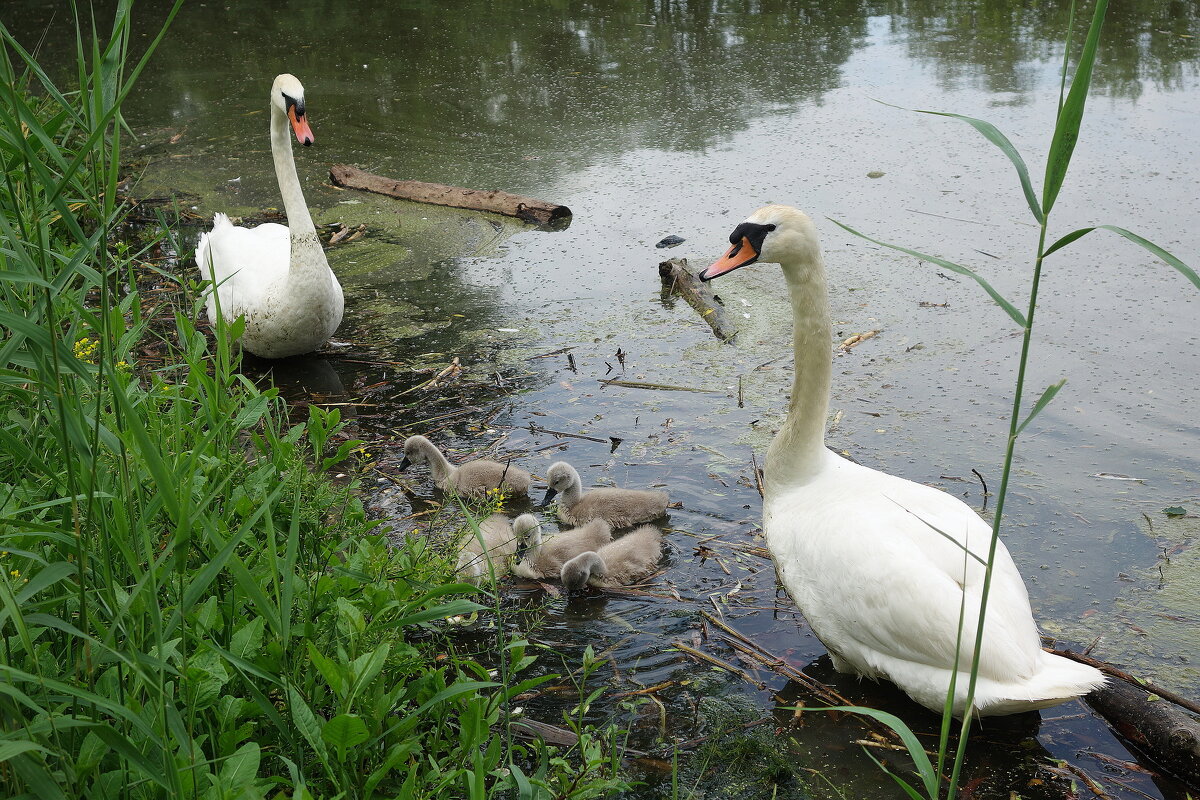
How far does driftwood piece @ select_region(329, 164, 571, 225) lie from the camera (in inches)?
286

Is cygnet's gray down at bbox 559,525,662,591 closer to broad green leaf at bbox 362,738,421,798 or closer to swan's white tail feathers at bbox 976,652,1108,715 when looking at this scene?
swan's white tail feathers at bbox 976,652,1108,715

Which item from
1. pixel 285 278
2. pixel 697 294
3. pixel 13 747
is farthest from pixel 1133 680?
pixel 285 278

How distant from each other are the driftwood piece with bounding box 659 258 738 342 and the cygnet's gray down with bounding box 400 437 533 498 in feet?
5.52

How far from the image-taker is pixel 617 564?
3826mm

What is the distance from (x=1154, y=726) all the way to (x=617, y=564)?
175 centimetres

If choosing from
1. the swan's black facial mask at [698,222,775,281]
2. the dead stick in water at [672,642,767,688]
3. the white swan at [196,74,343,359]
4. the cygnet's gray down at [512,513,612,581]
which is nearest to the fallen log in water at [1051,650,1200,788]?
the dead stick in water at [672,642,767,688]

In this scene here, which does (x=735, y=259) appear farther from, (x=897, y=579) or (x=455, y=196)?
(x=455, y=196)

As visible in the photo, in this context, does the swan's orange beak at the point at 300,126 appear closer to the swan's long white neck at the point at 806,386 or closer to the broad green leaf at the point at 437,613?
the swan's long white neck at the point at 806,386

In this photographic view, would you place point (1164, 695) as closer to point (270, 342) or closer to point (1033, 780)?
point (1033, 780)

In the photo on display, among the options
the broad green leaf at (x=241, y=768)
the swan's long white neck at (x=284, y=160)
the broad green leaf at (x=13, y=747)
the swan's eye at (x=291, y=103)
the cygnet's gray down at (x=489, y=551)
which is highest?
the swan's eye at (x=291, y=103)

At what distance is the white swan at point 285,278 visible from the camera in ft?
17.1

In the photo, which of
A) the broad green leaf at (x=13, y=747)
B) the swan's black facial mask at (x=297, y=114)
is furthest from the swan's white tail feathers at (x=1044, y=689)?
the swan's black facial mask at (x=297, y=114)

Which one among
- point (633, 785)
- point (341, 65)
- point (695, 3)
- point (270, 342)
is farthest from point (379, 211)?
point (695, 3)

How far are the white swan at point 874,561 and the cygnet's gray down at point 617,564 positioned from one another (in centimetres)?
58
